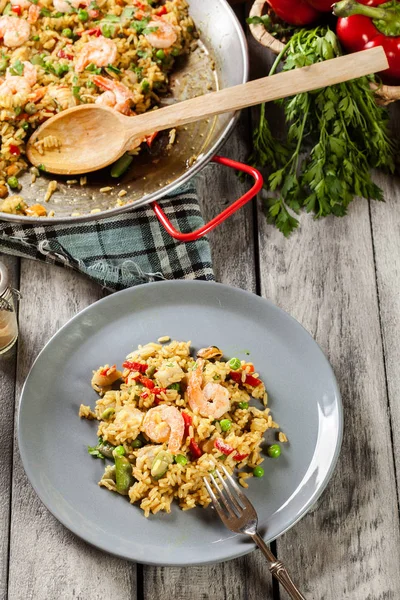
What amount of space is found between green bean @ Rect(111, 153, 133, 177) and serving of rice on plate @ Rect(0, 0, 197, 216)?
5 cm

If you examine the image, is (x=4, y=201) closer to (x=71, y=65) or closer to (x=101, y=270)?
(x=101, y=270)

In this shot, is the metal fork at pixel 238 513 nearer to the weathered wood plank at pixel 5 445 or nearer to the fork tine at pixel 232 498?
the fork tine at pixel 232 498

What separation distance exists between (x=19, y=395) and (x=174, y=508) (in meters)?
0.68

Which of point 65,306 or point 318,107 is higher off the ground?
point 318,107

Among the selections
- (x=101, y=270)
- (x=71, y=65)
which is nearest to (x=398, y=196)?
(x=101, y=270)

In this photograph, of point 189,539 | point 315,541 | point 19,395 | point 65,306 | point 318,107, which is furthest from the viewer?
point 318,107

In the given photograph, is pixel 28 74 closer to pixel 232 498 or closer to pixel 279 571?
pixel 232 498

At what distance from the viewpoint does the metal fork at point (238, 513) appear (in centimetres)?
189

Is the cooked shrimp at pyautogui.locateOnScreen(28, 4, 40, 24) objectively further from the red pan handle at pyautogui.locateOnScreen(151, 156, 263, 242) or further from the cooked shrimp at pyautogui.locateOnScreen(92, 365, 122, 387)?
the cooked shrimp at pyautogui.locateOnScreen(92, 365, 122, 387)

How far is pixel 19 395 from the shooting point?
2367mm

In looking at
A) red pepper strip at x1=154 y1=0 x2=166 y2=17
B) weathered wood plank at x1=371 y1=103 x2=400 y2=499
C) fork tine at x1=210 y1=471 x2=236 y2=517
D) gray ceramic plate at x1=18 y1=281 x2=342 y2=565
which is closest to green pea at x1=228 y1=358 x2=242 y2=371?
gray ceramic plate at x1=18 y1=281 x2=342 y2=565

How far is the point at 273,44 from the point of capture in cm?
277

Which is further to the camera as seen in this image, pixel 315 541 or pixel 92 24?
pixel 92 24

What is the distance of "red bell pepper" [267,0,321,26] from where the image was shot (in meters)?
2.72
